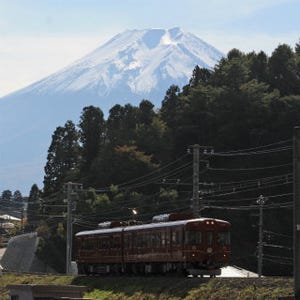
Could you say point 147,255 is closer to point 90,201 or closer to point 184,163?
point 90,201

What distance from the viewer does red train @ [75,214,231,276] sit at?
32.1 m

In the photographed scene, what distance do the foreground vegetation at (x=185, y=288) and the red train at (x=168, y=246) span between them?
130 cm

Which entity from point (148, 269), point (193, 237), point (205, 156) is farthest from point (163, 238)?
point (205, 156)

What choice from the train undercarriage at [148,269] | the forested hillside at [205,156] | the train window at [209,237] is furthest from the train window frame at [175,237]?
the forested hillside at [205,156]

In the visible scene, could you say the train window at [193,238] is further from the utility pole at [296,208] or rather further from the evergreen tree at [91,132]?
the evergreen tree at [91,132]

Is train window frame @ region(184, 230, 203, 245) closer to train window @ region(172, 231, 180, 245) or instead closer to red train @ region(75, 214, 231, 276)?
red train @ region(75, 214, 231, 276)

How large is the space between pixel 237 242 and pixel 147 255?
130 ft

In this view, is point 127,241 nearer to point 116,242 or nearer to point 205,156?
point 116,242

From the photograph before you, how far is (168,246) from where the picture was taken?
33.4 metres

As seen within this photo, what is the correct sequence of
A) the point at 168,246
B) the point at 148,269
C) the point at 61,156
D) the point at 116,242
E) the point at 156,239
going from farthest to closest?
the point at 61,156
the point at 116,242
the point at 148,269
the point at 156,239
the point at 168,246

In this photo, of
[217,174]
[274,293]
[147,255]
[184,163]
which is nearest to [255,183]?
[217,174]

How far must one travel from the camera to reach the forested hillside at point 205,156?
75312mm

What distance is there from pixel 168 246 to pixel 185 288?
17.1 ft

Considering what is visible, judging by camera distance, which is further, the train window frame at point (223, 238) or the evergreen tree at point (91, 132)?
the evergreen tree at point (91, 132)
